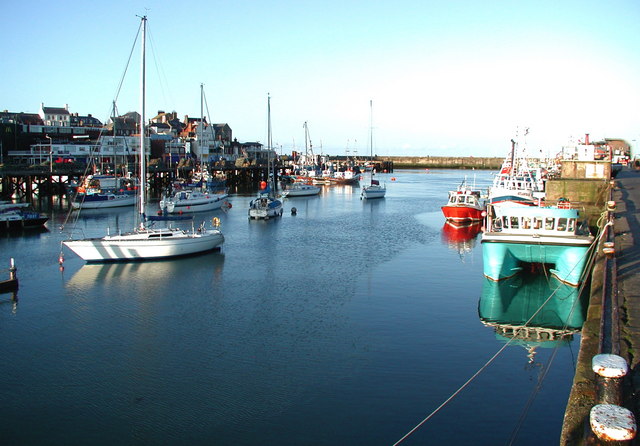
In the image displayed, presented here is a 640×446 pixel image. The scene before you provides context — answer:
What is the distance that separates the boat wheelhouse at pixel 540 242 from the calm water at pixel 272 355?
1172 mm

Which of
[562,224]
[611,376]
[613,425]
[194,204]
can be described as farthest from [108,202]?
[613,425]

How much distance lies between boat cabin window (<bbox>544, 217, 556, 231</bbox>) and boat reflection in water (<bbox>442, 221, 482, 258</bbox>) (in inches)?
410

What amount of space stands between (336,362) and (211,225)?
35.6 metres

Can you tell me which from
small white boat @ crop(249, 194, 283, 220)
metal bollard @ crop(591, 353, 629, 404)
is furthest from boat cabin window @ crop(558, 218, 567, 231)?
small white boat @ crop(249, 194, 283, 220)

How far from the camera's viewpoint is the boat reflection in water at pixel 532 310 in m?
20.1

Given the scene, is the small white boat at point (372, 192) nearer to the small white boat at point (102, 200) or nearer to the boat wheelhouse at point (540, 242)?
the small white boat at point (102, 200)

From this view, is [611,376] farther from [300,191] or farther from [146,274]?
[300,191]

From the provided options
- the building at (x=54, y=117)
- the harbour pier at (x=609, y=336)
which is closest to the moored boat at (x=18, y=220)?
the harbour pier at (x=609, y=336)

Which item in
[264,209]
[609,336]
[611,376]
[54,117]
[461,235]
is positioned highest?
[54,117]

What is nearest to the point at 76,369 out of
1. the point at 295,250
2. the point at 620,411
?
the point at 620,411

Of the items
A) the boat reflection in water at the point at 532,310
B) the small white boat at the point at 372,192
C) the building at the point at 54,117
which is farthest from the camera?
the building at the point at 54,117

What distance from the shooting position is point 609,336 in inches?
481

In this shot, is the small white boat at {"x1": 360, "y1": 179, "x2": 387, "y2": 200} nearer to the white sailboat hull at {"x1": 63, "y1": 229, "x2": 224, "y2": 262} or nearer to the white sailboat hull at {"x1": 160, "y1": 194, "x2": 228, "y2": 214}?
the white sailboat hull at {"x1": 160, "y1": 194, "x2": 228, "y2": 214}

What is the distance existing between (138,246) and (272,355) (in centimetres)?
1768
